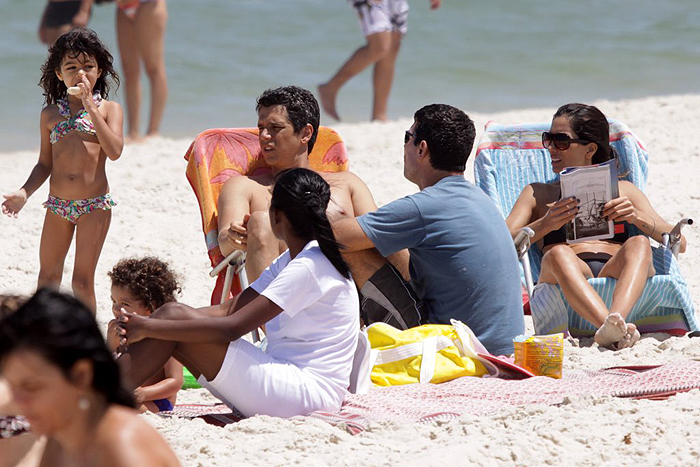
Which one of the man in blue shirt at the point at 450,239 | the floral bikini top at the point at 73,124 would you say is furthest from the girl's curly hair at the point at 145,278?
the floral bikini top at the point at 73,124

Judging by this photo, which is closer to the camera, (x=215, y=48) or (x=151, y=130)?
(x=151, y=130)

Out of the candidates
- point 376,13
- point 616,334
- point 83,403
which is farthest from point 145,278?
point 376,13

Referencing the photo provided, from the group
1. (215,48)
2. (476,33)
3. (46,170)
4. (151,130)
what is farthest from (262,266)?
(476,33)

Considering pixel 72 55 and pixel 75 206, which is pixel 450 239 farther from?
pixel 72 55

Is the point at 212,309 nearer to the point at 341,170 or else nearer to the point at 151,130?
the point at 341,170

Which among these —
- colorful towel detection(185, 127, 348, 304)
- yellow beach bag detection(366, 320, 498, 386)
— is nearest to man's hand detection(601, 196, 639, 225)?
yellow beach bag detection(366, 320, 498, 386)

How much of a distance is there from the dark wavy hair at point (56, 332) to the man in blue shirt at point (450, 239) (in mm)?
2503

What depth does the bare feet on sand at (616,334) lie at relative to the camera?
4508 millimetres

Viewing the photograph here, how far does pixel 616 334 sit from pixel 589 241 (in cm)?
68

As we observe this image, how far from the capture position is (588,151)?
17.0 feet

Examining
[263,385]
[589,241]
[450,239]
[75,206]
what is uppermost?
[75,206]

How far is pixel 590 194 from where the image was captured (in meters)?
5.00

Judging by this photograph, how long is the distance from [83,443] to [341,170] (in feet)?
11.9

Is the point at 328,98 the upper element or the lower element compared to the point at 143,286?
upper
